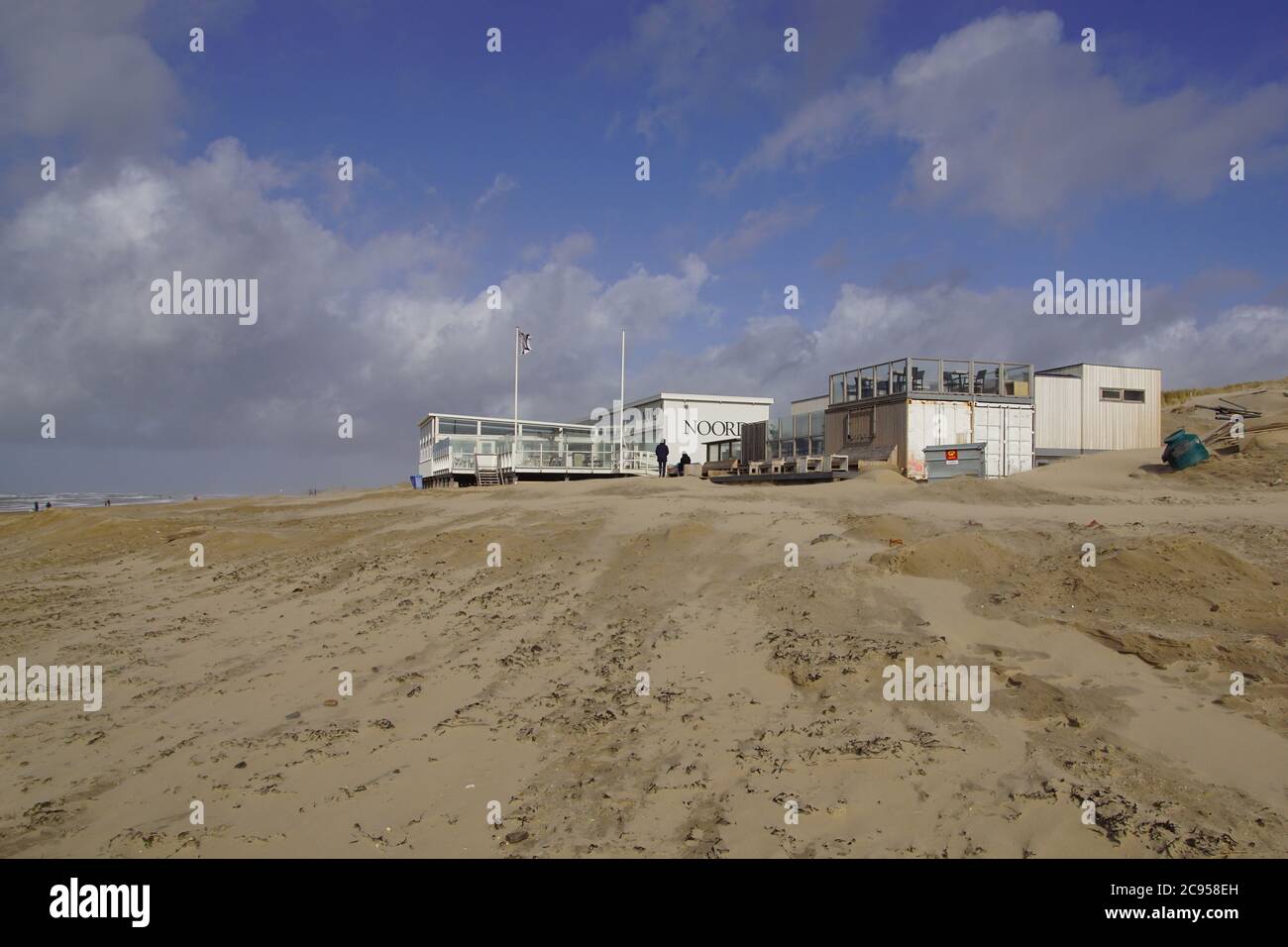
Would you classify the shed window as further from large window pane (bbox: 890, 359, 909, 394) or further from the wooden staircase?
the wooden staircase

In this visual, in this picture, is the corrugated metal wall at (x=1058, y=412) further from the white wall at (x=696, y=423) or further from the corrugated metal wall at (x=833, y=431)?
the white wall at (x=696, y=423)

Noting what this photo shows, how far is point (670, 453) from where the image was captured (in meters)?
42.2

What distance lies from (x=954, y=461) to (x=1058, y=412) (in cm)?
994

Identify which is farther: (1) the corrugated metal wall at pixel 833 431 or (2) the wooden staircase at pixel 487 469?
(2) the wooden staircase at pixel 487 469

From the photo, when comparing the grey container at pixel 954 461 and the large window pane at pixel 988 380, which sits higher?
the large window pane at pixel 988 380

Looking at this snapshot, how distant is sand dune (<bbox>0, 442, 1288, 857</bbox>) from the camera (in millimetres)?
4836

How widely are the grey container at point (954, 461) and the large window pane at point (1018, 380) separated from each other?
15.7 ft

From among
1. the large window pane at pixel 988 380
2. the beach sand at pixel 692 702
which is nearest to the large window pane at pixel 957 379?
the large window pane at pixel 988 380

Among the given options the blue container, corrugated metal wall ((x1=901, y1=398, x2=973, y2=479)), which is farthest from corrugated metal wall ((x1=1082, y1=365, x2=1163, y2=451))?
the blue container

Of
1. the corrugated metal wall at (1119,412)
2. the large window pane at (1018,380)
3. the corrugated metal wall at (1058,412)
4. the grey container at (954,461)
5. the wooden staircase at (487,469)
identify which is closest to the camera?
the grey container at (954,461)

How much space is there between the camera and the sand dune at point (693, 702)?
15.9 feet
